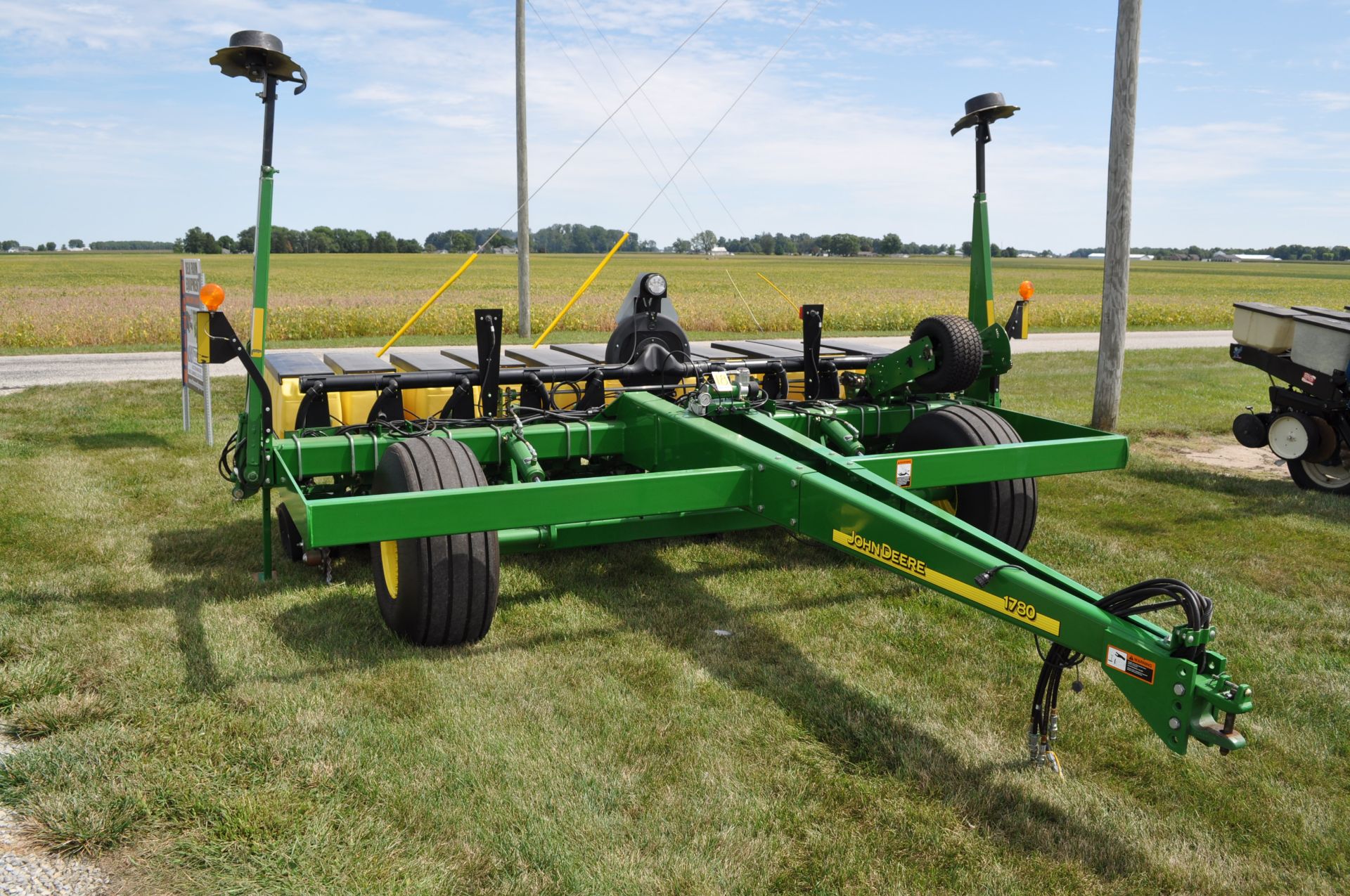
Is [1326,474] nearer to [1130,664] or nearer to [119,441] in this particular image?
[1130,664]

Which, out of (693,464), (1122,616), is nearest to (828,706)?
(1122,616)

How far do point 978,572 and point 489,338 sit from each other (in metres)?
3.32

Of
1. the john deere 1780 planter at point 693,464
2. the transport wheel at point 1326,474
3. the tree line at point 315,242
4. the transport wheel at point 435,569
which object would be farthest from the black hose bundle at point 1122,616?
the tree line at point 315,242

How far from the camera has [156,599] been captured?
5.46m

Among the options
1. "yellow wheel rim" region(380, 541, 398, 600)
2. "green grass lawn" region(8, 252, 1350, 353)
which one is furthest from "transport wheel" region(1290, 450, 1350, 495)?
"yellow wheel rim" region(380, 541, 398, 600)

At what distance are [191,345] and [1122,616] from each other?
31.4 feet

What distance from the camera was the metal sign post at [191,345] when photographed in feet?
31.5

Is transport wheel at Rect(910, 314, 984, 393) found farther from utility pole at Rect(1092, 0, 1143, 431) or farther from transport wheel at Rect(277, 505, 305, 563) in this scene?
utility pole at Rect(1092, 0, 1143, 431)

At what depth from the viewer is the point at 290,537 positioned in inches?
239

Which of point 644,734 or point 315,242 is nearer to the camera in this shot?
point 644,734

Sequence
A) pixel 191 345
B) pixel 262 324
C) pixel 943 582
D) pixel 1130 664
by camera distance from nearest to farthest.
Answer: pixel 1130 664
pixel 943 582
pixel 262 324
pixel 191 345

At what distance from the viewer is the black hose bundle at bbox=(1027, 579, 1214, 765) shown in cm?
303

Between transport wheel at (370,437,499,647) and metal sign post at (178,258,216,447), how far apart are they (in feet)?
17.3

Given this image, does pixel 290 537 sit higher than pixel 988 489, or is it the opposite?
pixel 988 489
